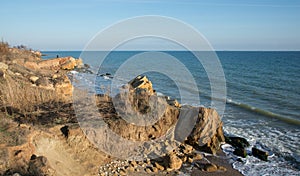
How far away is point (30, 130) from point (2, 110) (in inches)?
88.9

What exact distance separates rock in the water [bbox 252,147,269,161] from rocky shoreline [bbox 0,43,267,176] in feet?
0.14

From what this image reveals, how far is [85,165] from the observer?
8.35 metres

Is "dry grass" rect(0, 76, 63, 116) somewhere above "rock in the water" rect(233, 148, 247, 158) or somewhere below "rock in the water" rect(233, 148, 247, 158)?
above

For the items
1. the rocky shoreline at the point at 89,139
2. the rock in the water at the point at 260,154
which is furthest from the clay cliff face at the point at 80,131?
the rock in the water at the point at 260,154

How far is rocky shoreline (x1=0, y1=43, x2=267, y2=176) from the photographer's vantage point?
284 inches

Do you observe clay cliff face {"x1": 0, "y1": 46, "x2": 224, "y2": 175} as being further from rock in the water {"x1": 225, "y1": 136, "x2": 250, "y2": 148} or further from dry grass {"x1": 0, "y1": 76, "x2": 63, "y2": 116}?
rock in the water {"x1": 225, "y1": 136, "x2": 250, "y2": 148}

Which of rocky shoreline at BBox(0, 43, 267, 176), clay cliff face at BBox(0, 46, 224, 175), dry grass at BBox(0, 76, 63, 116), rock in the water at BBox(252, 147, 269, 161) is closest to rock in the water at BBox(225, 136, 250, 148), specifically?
rocky shoreline at BBox(0, 43, 267, 176)

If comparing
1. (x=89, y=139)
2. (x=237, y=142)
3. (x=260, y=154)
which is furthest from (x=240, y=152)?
(x=89, y=139)

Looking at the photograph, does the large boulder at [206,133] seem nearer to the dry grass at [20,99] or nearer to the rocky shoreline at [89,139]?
the rocky shoreline at [89,139]

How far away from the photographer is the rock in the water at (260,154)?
1129 centimetres

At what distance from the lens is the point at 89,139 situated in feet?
29.9

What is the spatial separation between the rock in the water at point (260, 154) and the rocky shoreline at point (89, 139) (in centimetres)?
4

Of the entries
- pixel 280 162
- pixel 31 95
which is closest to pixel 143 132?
pixel 31 95

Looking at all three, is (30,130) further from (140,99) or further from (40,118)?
(140,99)
